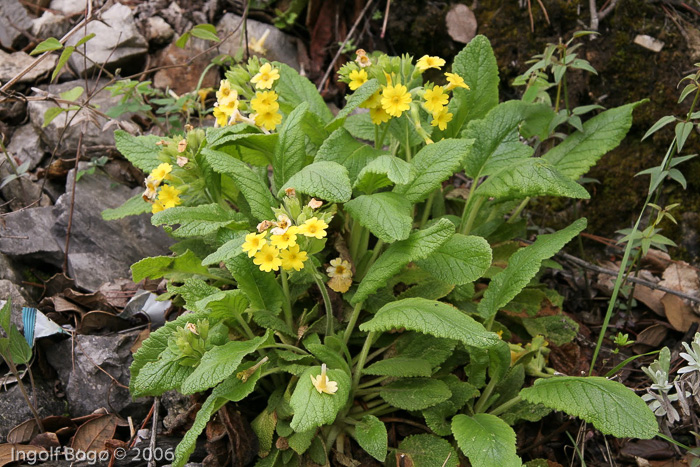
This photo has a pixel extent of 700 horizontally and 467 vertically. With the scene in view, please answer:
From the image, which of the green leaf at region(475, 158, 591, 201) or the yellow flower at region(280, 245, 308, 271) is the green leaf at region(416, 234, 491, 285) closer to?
the green leaf at region(475, 158, 591, 201)

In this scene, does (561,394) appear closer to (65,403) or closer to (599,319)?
(599,319)

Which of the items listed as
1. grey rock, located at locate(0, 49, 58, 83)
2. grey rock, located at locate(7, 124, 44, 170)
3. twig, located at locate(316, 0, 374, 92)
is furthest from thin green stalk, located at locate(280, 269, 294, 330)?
grey rock, located at locate(0, 49, 58, 83)

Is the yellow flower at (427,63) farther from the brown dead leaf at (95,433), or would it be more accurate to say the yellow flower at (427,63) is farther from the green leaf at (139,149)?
the brown dead leaf at (95,433)

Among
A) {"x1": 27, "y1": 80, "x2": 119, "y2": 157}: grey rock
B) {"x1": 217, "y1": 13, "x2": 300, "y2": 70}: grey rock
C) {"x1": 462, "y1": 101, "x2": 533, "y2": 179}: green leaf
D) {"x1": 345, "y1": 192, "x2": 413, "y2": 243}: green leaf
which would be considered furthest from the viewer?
{"x1": 217, "y1": 13, "x2": 300, "y2": 70}: grey rock

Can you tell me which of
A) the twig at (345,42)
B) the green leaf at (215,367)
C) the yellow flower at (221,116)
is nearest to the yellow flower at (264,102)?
the yellow flower at (221,116)

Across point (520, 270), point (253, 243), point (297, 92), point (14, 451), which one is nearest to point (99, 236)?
point (14, 451)

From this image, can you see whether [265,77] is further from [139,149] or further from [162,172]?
[139,149]
